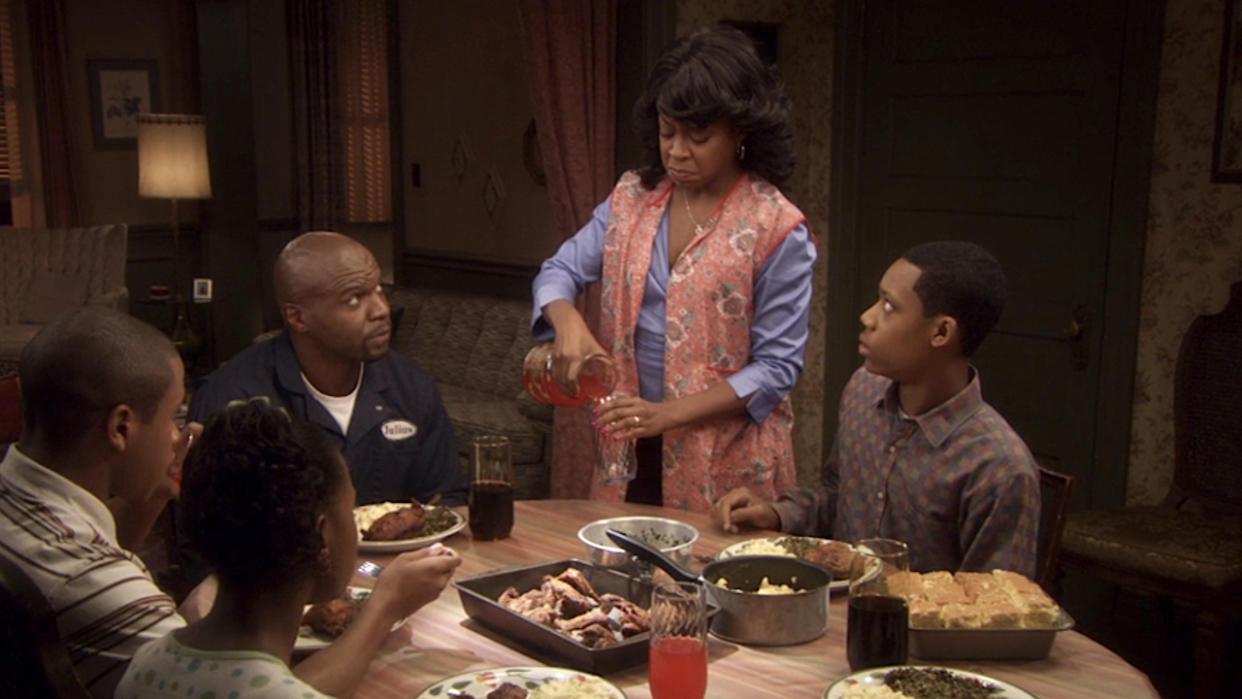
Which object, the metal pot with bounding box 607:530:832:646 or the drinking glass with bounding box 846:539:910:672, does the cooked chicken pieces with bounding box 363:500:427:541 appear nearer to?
the metal pot with bounding box 607:530:832:646

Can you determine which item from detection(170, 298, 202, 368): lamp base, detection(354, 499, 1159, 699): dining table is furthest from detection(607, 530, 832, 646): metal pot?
detection(170, 298, 202, 368): lamp base

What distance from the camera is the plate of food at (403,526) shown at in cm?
198

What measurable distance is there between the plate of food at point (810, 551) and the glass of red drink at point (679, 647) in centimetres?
37

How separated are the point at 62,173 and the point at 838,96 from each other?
5.11 metres

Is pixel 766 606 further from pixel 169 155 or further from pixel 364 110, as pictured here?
pixel 364 110

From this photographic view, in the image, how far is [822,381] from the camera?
15.8 ft

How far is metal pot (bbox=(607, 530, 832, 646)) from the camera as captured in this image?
5.35 feet

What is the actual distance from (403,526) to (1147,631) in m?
2.63

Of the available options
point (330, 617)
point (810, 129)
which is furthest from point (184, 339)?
point (330, 617)

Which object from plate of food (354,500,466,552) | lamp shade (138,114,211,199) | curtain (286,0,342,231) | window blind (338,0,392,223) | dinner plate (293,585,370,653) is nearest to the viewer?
dinner plate (293,585,370,653)

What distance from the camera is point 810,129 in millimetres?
4723

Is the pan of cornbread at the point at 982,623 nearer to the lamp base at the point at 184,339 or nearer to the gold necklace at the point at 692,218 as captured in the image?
the gold necklace at the point at 692,218

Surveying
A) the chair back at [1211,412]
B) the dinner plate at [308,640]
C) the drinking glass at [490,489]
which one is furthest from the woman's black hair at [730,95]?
the chair back at [1211,412]

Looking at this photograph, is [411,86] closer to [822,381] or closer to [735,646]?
[822,381]
